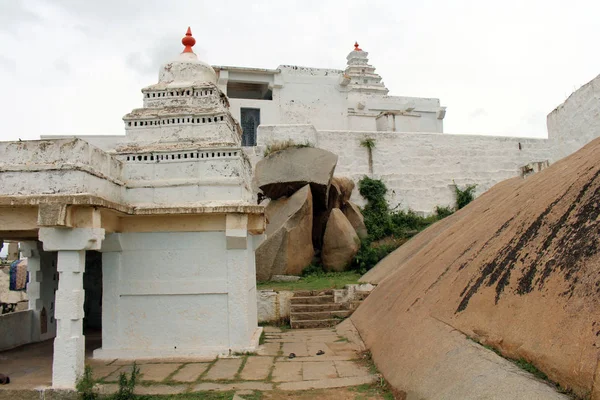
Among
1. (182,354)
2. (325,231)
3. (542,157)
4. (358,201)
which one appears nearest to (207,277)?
(182,354)

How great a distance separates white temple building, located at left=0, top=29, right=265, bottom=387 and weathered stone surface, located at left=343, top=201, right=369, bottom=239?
24.8 ft

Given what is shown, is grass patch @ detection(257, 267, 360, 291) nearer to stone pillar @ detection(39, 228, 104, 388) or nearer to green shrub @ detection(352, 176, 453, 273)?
green shrub @ detection(352, 176, 453, 273)

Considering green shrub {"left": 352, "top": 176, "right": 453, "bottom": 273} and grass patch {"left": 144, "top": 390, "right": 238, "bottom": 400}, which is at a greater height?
green shrub {"left": 352, "top": 176, "right": 453, "bottom": 273}

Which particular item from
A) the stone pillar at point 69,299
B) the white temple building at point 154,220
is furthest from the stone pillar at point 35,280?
the stone pillar at point 69,299

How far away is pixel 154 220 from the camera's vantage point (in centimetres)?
703

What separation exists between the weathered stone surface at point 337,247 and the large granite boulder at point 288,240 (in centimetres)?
49

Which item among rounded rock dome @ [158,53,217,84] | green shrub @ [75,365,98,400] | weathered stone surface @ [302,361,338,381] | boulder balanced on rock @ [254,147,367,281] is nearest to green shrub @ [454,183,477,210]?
boulder balanced on rock @ [254,147,367,281]

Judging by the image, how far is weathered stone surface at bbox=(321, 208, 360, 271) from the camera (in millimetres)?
13391

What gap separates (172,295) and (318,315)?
12.4ft

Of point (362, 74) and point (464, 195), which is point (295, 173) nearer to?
point (464, 195)

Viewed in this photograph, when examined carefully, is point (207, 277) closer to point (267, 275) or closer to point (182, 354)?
point (182, 354)

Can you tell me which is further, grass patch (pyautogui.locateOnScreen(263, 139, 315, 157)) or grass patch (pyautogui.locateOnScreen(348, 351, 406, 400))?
grass patch (pyautogui.locateOnScreen(263, 139, 315, 157))

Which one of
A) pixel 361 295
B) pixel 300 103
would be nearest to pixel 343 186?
pixel 300 103

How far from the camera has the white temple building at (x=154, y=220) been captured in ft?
18.4
